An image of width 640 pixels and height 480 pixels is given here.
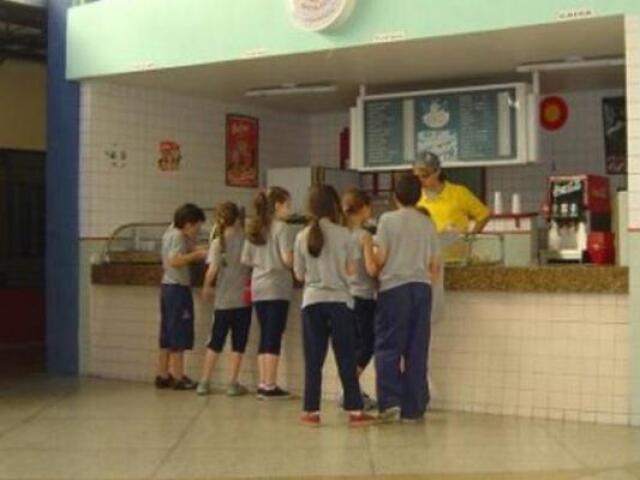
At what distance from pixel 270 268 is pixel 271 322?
408 mm

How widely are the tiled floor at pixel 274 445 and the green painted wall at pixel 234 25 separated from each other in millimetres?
2800

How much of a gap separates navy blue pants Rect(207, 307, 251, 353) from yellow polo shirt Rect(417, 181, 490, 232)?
5.49 feet

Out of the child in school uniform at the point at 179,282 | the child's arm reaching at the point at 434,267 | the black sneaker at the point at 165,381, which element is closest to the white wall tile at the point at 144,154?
the child in school uniform at the point at 179,282

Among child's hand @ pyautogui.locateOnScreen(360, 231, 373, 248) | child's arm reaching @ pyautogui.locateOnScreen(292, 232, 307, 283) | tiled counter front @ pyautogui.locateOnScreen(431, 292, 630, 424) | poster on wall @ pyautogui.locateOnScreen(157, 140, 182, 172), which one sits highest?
poster on wall @ pyautogui.locateOnScreen(157, 140, 182, 172)

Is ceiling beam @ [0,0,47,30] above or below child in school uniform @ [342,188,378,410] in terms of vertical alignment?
above

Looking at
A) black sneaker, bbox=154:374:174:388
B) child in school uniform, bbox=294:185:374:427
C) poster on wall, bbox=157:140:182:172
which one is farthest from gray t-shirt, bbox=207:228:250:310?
poster on wall, bbox=157:140:182:172

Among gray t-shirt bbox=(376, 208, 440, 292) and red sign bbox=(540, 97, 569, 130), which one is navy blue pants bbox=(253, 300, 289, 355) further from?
red sign bbox=(540, 97, 569, 130)

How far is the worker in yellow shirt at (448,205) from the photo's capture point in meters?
7.41

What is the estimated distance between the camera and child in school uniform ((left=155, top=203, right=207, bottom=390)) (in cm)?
820

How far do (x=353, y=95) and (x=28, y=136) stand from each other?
4.59 m

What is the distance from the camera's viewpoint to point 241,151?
35.1ft

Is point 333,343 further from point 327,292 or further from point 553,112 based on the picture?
point 553,112

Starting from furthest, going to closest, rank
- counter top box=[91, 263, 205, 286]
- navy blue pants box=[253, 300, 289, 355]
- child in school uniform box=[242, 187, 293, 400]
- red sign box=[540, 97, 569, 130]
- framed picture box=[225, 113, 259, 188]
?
framed picture box=[225, 113, 259, 188]
red sign box=[540, 97, 569, 130]
counter top box=[91, 263, 205, 286]
navy blue pants box=[253, 300, 289, 355]
child in school uniform box=[242, 187, 293, 400]

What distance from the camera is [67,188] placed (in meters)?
9.38
